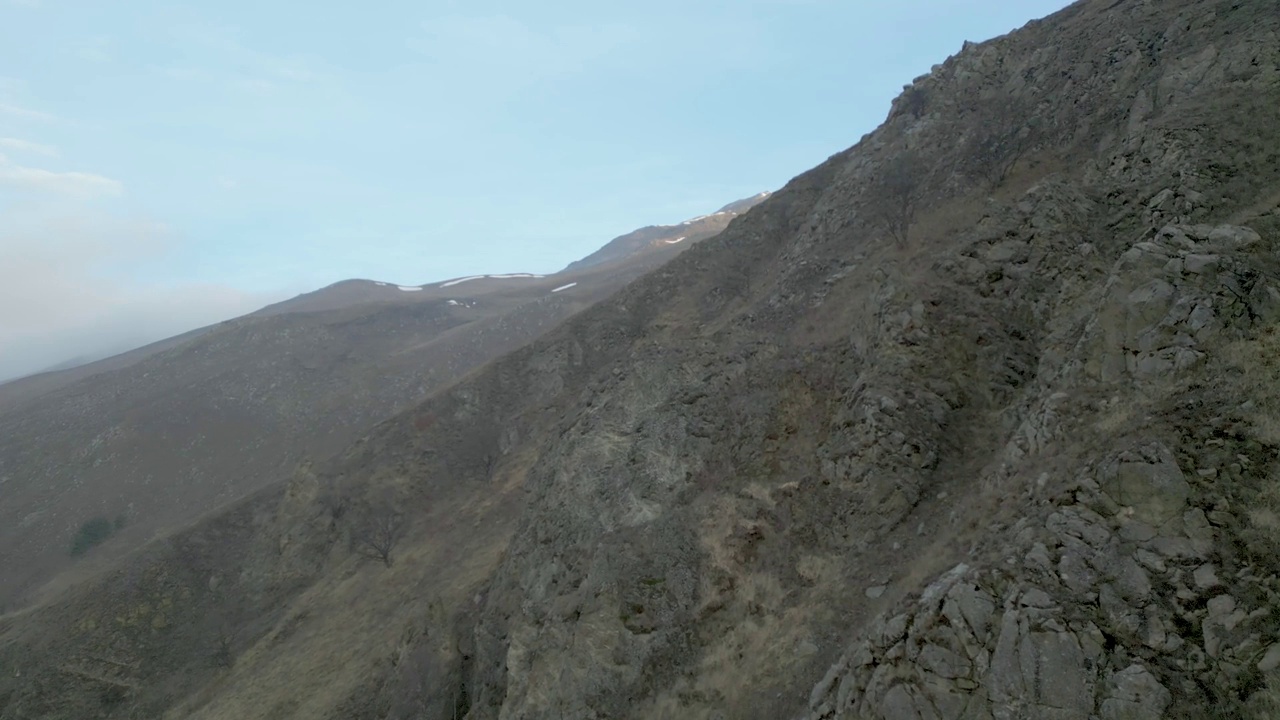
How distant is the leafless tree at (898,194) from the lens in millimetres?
27734

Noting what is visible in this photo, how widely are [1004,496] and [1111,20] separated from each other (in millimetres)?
30269

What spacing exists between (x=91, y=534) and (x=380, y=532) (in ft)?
107

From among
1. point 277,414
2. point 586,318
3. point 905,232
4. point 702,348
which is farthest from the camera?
point 277,414

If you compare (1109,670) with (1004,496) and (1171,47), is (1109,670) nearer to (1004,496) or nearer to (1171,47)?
(1004,496)

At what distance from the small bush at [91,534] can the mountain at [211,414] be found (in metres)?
0.82

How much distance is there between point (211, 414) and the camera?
66.1 metres

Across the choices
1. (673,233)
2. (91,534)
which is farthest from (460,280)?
(91,534)

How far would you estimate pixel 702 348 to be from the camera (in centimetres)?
2339

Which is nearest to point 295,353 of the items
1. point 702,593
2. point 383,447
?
point 383,447

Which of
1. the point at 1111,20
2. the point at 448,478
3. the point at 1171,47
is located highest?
the point at 1111,20

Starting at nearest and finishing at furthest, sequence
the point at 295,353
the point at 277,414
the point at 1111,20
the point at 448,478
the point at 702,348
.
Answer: the point at 702,348 < the point at 1111,20 < the point at 448,478 < the point at 277,414 < the point at 295,353

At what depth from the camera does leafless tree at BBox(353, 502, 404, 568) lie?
33.2 m

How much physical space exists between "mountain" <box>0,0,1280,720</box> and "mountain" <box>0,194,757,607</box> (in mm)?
16385

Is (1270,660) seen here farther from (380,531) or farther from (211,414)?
(211,414)
